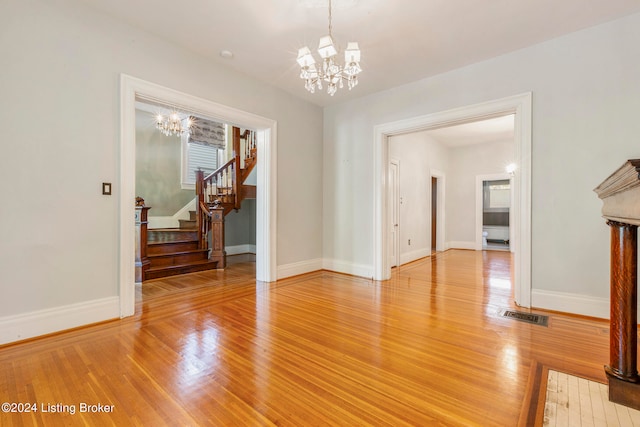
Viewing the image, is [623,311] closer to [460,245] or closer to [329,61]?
[329,61]

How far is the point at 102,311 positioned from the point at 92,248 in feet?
2.04

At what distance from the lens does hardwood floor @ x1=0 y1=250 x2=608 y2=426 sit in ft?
5.07

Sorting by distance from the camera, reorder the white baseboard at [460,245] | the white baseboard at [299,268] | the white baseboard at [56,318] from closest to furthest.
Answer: the white baseboard at [56,318]
the white baseboard at [299,268]
the white baseboard at [460,245]

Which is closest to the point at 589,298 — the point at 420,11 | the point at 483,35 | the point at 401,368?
the point at 401,368

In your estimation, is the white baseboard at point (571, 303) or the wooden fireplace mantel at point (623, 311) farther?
the white baseboard at point (571, 303)

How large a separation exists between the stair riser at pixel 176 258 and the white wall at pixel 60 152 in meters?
2.04

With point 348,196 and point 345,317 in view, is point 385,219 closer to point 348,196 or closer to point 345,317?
point 348,196

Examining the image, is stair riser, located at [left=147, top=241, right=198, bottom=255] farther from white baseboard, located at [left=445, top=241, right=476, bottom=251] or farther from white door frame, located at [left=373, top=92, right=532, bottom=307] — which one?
white baseboard, located at [left=445, top=241, right=476, bottom=251]

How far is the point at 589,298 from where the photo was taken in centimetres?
293

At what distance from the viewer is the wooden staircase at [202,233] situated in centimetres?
460

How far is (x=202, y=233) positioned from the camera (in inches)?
219

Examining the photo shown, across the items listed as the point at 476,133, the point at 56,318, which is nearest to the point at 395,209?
the point at 476,133

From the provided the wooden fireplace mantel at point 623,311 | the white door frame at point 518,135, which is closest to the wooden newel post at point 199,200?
the white door frame at point 518,135

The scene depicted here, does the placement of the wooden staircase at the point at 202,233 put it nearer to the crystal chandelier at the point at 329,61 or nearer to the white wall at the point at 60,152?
the white wall at the point at 60,152
